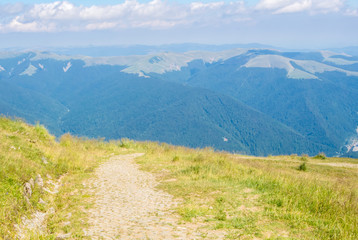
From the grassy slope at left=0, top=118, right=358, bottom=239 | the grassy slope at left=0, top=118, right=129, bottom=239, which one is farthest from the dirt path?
the grassy slope at left=0, top=118, right=129, bottom=239

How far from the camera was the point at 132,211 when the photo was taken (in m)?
8.83

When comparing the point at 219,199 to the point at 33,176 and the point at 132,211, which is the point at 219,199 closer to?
the point at 132,211

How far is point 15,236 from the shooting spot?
6398mm

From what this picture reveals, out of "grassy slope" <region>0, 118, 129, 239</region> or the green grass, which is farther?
"grassy slope" <region>0, 118, 129, 239</region>

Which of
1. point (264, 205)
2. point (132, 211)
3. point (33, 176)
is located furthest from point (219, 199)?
point (33, 176)

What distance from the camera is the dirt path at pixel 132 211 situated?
23.1 ft

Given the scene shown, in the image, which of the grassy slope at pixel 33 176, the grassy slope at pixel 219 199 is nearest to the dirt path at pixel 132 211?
the grassy slope at pixel 219 199

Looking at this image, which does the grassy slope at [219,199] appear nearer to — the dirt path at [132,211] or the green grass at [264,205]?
the green grass at [264,205]

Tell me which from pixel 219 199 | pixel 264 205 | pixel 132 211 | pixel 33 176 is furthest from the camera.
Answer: pixel 33 176

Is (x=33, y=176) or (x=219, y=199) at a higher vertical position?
(x=33, y=176)

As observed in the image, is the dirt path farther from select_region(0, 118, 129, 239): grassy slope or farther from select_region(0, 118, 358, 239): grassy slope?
select_region(0, 118, 129, 239): grassy slope

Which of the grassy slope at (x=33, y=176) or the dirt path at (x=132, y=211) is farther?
the grassy slope at (x=33, y=176)

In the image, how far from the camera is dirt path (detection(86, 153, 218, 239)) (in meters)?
7.03

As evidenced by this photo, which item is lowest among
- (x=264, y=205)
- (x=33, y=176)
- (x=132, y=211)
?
(x=264, y=205)
